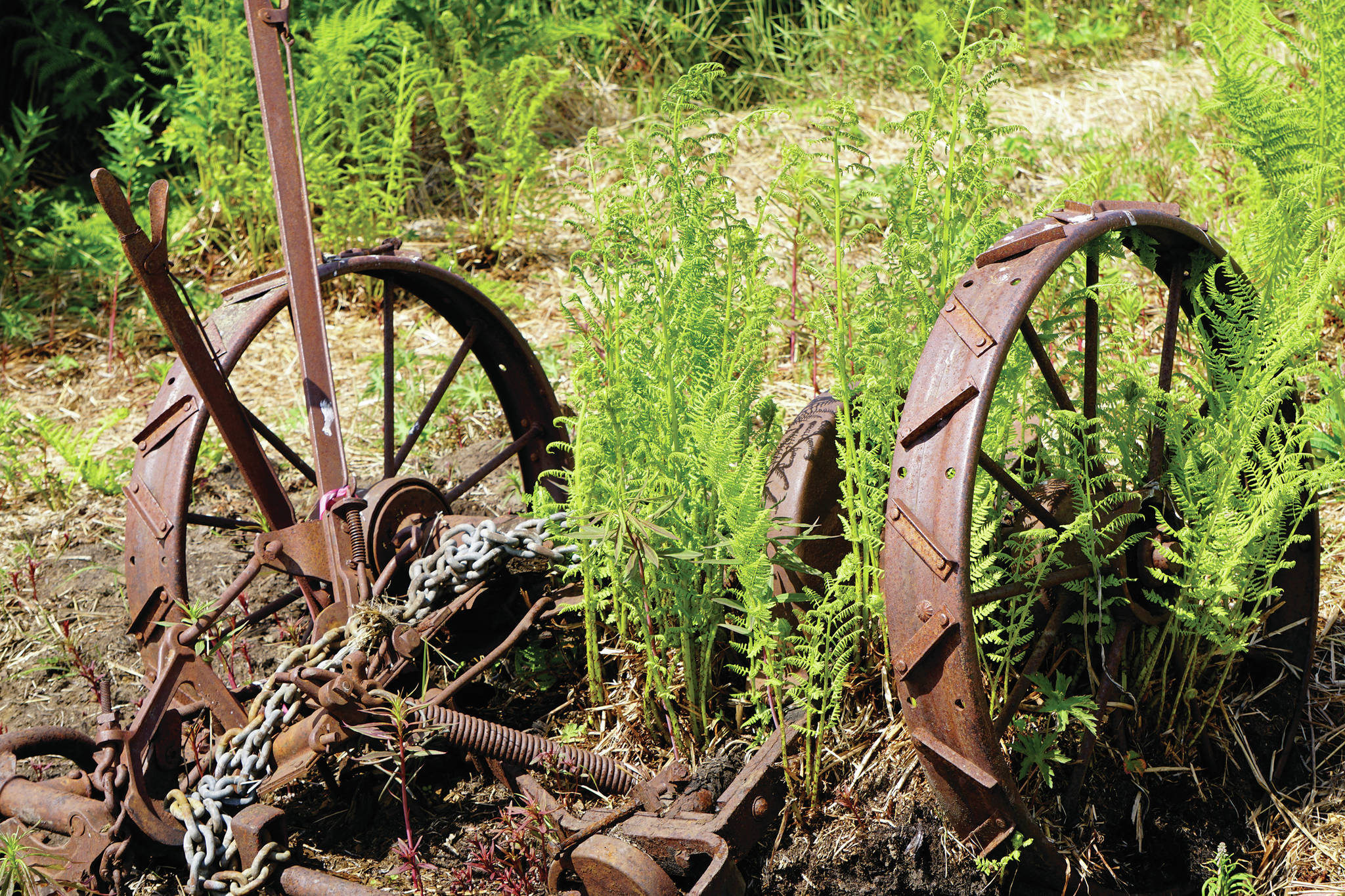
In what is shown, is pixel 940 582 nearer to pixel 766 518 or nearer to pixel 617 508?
pixel 766 518

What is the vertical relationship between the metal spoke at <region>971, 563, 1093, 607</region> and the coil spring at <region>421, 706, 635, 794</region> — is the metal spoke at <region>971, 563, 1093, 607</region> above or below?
above

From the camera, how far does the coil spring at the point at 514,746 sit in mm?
2338

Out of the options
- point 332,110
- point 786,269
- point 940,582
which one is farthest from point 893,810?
point 332,110

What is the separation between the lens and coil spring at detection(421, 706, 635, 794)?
2338 millimetres

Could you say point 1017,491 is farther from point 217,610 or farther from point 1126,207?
point 217,610

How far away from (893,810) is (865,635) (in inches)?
15.5

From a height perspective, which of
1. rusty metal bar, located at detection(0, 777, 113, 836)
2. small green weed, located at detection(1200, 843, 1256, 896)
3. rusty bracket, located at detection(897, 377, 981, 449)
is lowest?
small green weed, located at detection(1200, 843, 1256, 896)

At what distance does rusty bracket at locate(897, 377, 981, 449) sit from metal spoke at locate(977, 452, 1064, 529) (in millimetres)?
203

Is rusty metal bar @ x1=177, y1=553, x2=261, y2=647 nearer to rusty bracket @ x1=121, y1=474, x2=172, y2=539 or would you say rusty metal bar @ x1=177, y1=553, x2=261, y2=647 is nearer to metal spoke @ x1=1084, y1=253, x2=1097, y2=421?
rusty bracket @ x1=121, y1=474, x2=172, y2=539

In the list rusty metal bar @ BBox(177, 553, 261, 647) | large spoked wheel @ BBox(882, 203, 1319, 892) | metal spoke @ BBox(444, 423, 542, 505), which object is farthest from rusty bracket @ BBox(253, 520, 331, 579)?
large spoked wheel @ BBox(882, 203, 1319, 892)

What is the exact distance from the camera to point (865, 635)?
2.54 m

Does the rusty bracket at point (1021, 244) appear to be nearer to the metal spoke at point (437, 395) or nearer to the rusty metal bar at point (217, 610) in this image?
the metal spoke at point (437, 395)

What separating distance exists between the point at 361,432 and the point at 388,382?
1.48 meters

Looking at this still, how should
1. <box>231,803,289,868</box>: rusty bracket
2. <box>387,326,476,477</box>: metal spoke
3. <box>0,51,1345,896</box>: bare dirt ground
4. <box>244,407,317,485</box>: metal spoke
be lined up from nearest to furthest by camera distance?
<box>231,803,289,868</box>: rusty bracket, <box>0,51,1345,896</box>: bare dirt ground, <box>244,407,317,485</box>: metal spoke, <box>387,326,476,477</box>: metal spoke
